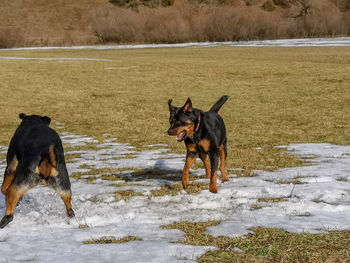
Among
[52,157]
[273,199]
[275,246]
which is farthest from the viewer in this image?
[273,199]

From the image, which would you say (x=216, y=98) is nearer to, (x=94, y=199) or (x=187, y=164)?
(x=187, y=164)

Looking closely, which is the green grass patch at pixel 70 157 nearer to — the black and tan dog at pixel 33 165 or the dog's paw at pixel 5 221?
the black and tan dog at pixel 33 165

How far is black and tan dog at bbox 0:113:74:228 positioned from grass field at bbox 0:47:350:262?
1412 mm

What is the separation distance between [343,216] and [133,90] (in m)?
18.2

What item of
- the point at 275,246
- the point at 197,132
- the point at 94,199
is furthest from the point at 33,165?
the point at 275,246

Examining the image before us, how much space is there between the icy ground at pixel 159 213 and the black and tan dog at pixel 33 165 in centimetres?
38

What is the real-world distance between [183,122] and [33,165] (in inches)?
84.3

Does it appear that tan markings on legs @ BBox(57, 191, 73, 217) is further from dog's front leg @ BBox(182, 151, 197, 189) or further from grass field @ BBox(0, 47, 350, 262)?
dog's front leg @ BBox(182, 151, 197, 189)

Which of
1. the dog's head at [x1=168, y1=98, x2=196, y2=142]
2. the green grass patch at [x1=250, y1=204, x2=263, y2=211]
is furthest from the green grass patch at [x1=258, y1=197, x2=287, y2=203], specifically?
the dog's head at [x1=168, y1=98, x2=196, y2=142]

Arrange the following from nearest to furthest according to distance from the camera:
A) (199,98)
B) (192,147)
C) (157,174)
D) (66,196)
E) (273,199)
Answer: (66,196)
(273,199)
(192,147)
(157,174)
(199,98)

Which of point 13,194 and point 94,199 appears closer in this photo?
point 13,194

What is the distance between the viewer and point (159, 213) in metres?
5.97

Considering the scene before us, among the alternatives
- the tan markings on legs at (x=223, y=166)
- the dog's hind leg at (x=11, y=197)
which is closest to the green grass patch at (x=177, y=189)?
the tan markings on legs at (x=223, y=166)

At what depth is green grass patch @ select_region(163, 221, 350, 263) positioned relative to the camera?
438cm
